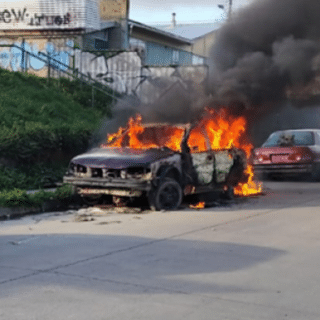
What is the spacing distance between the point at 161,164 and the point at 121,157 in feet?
2.41

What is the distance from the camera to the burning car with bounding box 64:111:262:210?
11422mm

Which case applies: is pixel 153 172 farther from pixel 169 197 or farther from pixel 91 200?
pixel 91 200

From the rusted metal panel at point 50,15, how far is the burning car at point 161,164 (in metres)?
15.9

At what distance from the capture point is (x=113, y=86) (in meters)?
27.2

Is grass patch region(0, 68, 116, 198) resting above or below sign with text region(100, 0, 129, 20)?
below

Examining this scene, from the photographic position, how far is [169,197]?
11828 millimetres

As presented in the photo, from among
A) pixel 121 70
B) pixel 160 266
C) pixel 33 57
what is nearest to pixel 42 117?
pixel 121 70

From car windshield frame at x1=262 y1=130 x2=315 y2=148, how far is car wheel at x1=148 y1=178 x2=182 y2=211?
6824 mm

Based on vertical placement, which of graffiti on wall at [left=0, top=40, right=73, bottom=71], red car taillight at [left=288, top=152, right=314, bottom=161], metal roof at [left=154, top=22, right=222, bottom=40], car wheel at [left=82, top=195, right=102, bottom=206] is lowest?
car wheel at [left=82, top=195, right=102, bottom=206]

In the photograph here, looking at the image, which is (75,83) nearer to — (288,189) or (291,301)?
(288,189)

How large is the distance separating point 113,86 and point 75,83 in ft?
8.59

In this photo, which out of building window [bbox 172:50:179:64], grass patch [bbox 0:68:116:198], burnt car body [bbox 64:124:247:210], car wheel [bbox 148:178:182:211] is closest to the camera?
burnt car body [bbox 64:124:247:210]

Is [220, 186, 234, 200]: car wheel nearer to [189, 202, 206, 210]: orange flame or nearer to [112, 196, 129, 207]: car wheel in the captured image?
[189, 202, 206, 210]: orange flame

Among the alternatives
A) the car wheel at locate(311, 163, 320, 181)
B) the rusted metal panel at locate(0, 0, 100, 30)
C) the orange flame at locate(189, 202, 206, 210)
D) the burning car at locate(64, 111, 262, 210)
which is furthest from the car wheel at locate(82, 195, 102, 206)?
the rusted metal panel at locate(0, 0, 100, 30)
